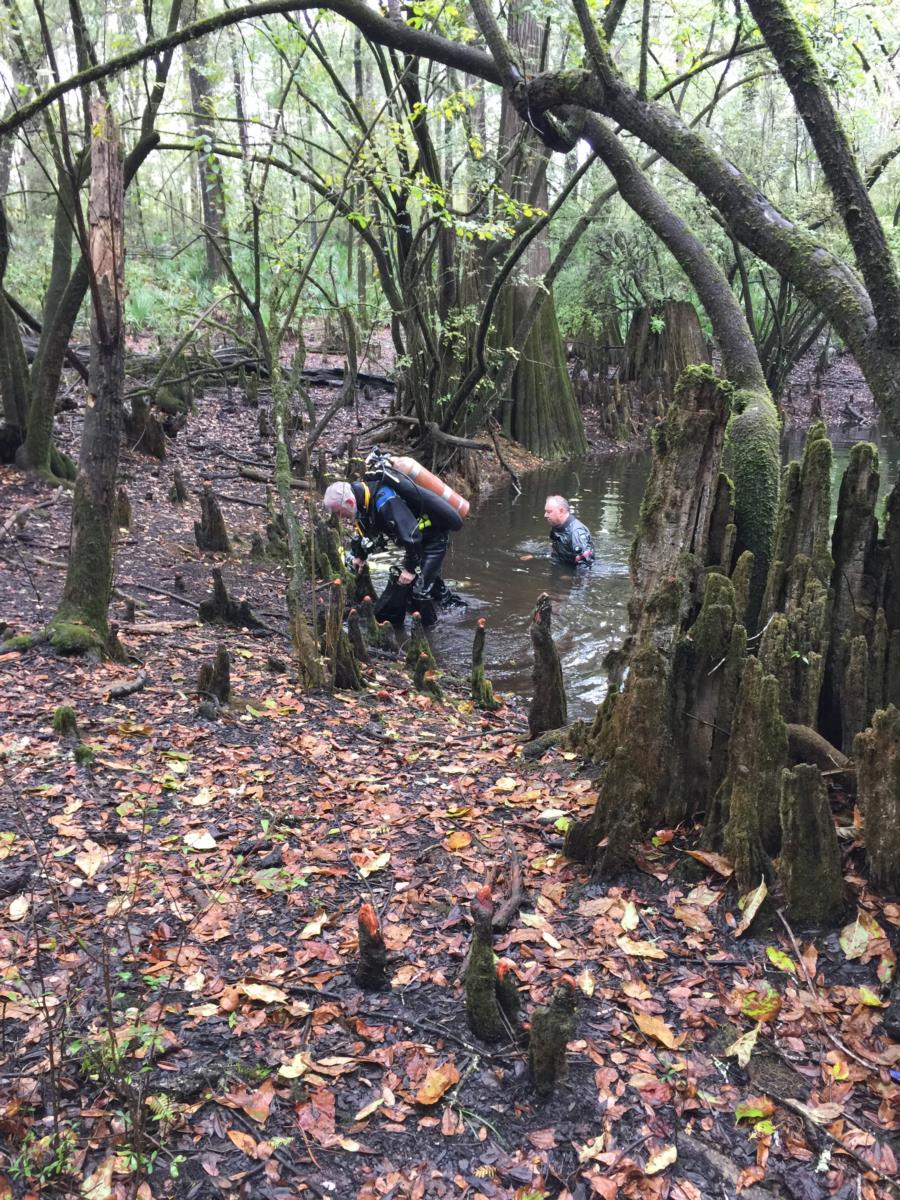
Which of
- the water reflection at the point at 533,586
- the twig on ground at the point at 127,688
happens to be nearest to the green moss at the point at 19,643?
the twig on ground at the point at 127,688

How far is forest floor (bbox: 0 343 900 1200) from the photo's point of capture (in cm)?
215

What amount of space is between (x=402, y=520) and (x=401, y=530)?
9cm

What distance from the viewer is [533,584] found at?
33.7 feet

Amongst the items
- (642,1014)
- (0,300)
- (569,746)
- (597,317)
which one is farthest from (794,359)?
(642,1014)

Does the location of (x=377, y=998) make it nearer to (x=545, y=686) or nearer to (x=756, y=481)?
(x=545, y=686)

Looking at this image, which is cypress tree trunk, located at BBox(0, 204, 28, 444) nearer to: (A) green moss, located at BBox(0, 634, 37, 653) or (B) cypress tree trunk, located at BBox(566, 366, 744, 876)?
(A) green moss, located at BBox(0, 634, 37, 653)

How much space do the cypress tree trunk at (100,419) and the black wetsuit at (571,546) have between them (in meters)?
6.13

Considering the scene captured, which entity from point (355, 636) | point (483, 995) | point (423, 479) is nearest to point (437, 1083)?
point (483, 995)

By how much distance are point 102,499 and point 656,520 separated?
339 cm

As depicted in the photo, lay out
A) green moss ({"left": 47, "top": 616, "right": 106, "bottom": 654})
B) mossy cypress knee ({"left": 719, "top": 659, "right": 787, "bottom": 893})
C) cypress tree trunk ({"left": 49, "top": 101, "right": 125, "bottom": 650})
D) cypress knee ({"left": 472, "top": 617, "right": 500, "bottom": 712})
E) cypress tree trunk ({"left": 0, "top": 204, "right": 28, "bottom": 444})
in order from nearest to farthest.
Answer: mossy cypress knee ({"left": 719, "top": 659, "right": 787, "bottom": 893}) → cypress tree trunk ({"left": 49, "top": 101, "right": 125, "bottom": 650}) → green moss ({"left": 47, "top": 616, "right": 106, "bottom": 654}) → cypress knee ({"left": 472, "top": 617, "right": 500, "bottom": 712}) → cypress tree trunk ({"left": 0, "top": 204, "right": 28, "bottom": 444})

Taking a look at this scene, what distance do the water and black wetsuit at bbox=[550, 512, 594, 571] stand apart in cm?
15

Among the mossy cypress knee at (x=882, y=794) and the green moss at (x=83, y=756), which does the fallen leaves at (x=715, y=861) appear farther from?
the green moss at (x=83, y=756)

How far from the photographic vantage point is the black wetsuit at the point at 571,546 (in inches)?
411

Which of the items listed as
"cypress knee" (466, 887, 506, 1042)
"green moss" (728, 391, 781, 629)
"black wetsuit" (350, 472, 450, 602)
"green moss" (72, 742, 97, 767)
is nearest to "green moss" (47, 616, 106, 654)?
"green moss" (72, 742, 97, 767)
